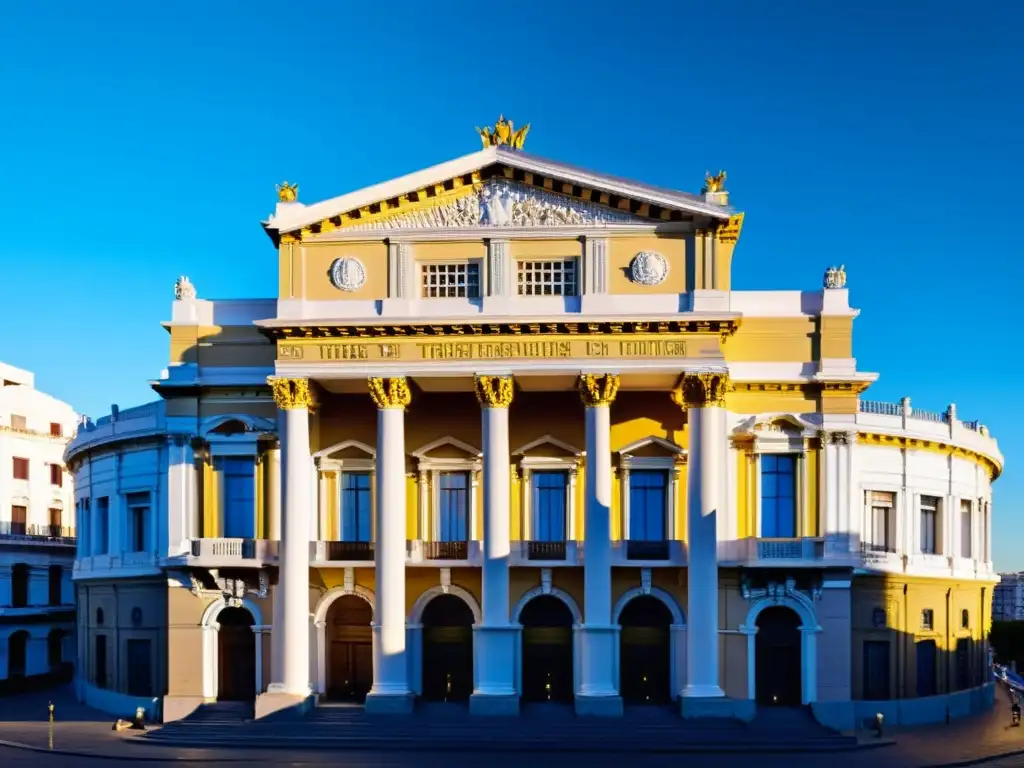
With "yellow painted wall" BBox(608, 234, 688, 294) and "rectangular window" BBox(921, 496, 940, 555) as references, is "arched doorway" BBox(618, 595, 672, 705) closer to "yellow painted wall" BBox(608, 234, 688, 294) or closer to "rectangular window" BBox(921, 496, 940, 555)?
"yellow painted wall" BBox(608, 234, 688, 294)

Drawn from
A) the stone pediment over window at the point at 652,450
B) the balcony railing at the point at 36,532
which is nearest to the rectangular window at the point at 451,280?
the stone pediment over window at the point at 652,450

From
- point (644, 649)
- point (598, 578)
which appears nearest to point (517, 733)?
point (598, 578)

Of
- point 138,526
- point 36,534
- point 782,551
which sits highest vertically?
point 138,526

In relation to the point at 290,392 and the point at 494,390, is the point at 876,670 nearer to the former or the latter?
the point at 494,390

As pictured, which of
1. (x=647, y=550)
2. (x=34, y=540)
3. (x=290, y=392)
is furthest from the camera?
(x=34, y=540)

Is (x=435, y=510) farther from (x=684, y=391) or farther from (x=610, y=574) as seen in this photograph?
(x=684, y=391)

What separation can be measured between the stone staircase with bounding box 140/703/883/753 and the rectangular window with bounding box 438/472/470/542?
21.4 ft

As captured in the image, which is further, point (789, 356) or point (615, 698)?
point (789, 356)

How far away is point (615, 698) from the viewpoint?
4166cm

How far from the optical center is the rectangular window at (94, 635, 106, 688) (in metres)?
50.8

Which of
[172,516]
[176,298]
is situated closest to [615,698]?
[172,516]

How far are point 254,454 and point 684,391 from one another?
623 inches

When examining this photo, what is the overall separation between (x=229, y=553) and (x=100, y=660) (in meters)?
10.4

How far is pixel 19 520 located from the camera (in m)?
69.8
